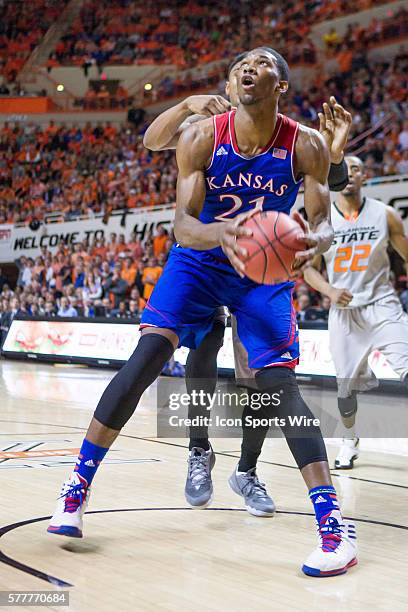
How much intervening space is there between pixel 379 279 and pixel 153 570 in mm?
3616

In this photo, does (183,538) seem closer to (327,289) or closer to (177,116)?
(177,116)

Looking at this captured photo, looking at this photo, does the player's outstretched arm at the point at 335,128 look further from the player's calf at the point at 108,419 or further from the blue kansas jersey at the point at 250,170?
the player's calf at the point at 108,419

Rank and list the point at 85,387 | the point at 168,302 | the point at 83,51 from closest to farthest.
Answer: the point at 168,302 < the point at 85,387 < the point at 83,51

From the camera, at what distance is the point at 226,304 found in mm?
4043

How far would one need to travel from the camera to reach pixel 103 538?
3.82m

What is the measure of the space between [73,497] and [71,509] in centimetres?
5

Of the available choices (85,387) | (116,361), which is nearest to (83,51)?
(116,361)

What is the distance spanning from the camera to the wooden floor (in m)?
3.00

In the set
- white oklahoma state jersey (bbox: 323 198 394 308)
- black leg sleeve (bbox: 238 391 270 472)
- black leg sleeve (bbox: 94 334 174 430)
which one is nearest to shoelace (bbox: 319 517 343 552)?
black leg sleeve (bbox: 94 334 174 430)

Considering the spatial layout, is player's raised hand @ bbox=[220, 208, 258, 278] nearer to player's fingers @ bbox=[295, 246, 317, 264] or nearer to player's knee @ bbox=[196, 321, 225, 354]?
player's fingers @ bbox=[295, 246, 317, 264]

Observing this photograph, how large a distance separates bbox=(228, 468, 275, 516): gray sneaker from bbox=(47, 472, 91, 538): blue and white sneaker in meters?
1.03

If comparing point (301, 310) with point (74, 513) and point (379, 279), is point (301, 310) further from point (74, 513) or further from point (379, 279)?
point (74, 513)

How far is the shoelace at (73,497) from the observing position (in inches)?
145

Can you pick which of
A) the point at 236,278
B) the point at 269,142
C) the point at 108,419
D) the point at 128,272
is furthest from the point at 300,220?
the point at 128,272
